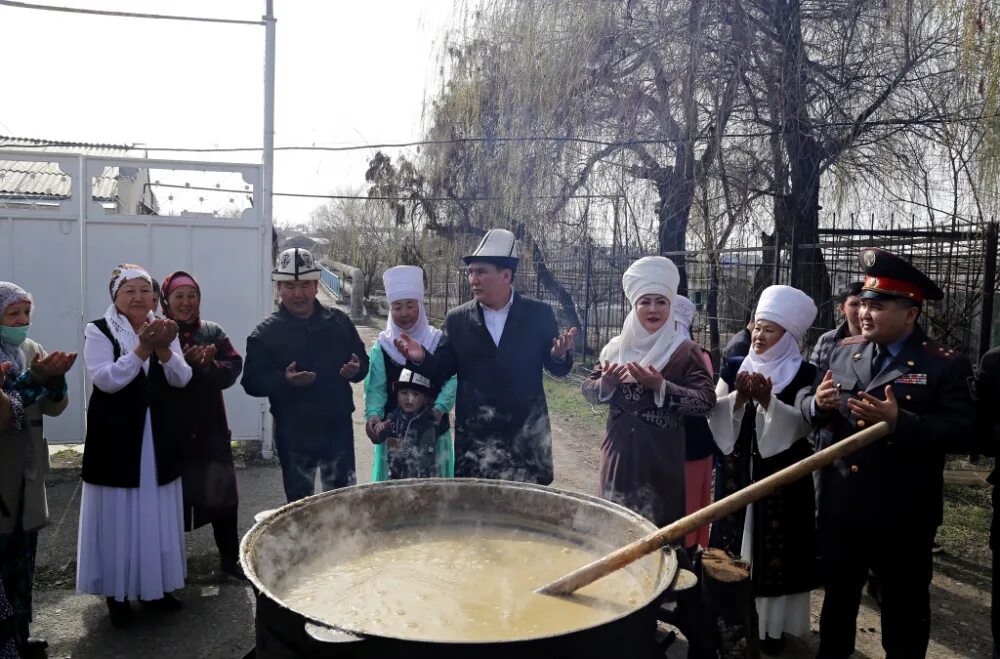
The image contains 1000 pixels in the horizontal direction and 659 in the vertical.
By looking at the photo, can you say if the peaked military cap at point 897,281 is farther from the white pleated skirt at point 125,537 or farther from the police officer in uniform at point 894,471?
the white pleated skirt at point 125,537

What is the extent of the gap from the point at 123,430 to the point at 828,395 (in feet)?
11.3

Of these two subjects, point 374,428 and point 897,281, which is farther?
point 374,428

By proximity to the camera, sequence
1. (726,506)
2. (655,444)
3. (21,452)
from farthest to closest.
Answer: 1. (655,444)
2. (21,452)
3. (726,506)

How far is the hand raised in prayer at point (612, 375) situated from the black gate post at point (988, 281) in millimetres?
4486

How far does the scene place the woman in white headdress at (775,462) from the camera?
10.7 feet

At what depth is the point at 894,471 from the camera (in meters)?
2.84

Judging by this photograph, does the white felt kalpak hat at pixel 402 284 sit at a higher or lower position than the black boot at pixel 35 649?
higher

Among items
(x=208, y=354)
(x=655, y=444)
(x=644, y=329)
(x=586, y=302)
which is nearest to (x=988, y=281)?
(x=644, y=329)

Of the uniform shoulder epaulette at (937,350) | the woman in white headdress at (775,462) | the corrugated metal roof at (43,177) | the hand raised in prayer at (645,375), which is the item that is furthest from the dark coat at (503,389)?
the corrugated metal roof at (43,177)

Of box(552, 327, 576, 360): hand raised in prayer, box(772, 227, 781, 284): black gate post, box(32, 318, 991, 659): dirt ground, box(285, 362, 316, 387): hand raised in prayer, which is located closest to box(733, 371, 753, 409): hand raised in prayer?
box(552, 327, 576, 360): hand raised in prayer

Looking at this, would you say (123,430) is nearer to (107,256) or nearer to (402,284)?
(402,284)

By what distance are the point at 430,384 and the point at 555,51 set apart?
16.3 feet

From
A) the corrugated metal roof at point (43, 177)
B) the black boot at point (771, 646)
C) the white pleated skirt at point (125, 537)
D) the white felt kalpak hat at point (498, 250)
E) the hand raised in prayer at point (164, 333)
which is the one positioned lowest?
the black boot at point (771, 646)

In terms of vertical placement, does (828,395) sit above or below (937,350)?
below
